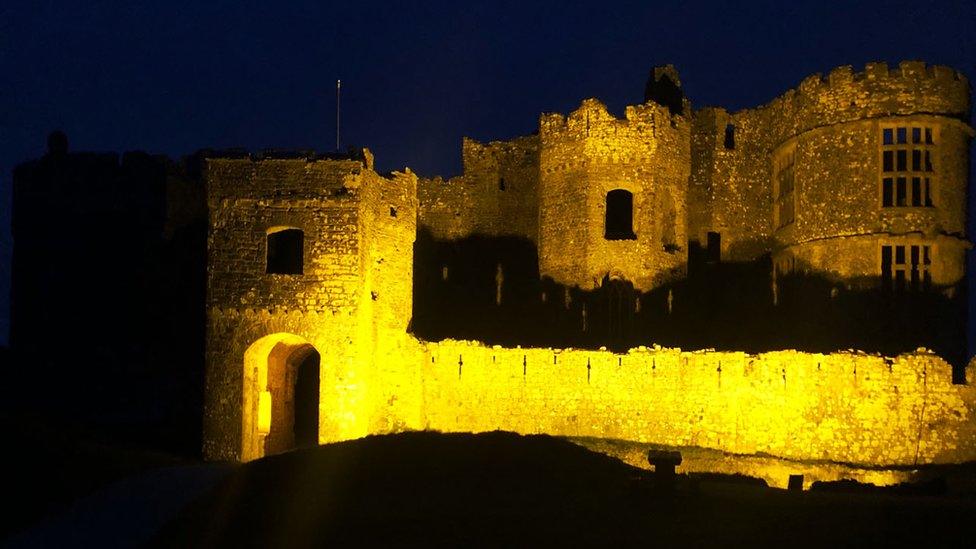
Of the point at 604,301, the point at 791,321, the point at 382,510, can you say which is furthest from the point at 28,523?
the point at 791,321

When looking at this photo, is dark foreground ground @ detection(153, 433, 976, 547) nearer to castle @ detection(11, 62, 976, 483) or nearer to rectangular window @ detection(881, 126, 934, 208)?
castle @ detection(11, 62, 976, 483)

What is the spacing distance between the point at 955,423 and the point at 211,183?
65.6 feet

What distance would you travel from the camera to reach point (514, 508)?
17234 millimetres

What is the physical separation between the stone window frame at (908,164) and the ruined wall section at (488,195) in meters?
12.5

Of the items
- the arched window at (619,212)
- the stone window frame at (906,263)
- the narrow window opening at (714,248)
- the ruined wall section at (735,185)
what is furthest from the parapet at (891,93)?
the arched window at (619,212)

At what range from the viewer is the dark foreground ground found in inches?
617

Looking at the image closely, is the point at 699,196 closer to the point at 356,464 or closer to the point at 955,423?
the point at 955,423

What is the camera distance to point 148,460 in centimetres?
2683

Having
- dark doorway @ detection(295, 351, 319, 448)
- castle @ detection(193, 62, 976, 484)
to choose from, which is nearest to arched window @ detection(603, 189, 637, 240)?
castle @ detection(193, 62, 976, 484)

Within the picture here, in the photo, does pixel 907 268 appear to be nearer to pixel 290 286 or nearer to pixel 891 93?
pixel 891 93

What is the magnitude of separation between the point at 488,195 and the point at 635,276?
7.72 metres

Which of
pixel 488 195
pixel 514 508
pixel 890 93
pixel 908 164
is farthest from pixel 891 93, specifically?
pixel 514 508

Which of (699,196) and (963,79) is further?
(699,196)

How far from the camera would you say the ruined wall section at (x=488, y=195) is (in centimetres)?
3972
